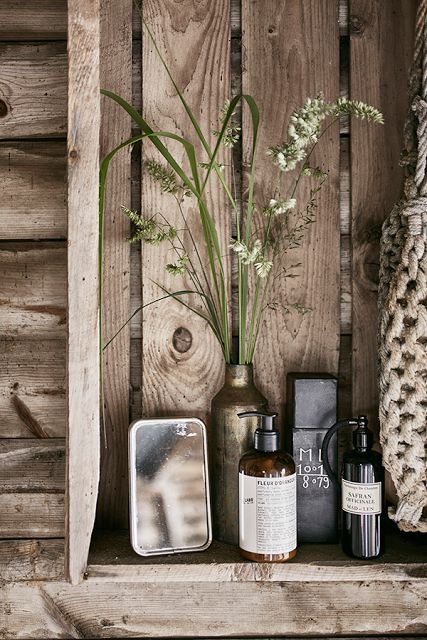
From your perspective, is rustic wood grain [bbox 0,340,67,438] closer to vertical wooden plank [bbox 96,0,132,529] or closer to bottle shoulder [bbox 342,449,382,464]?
vertical wooden plank [bbox 96,0,132,529]

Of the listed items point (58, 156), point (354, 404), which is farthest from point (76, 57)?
point (354, 404)

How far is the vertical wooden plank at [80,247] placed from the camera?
627 millimetres

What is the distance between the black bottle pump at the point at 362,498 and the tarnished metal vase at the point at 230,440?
0.39ft

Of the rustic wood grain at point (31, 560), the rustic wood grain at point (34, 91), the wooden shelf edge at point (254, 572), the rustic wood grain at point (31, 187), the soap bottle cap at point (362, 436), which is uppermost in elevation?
the rustic wood grain at point (34, 91)

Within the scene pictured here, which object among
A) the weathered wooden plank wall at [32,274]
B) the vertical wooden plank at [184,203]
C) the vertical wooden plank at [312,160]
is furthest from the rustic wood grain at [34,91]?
the vertical wooden plank at [312,160]

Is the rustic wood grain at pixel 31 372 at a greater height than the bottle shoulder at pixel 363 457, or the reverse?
the rustic wood grain at pixel 31 372

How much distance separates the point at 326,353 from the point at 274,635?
18.0 inches

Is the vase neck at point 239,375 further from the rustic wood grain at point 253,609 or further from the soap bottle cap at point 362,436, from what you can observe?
the rustic wood grain at point 253,609

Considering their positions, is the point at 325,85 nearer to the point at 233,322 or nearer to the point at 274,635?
the point at 233,322

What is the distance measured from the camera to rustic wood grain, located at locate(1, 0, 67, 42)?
2.70 ft

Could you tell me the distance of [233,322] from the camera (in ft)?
2.63

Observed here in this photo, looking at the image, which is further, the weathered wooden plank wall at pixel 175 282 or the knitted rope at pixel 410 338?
the weathered wooden plank wall at pixel 175 282

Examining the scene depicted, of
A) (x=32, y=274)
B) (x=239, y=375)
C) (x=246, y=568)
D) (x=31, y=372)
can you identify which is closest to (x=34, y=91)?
(x=32, y=274)

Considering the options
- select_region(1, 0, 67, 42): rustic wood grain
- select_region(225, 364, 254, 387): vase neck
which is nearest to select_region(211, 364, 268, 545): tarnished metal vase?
select_region(225, 364, 254, 387): vase neck
